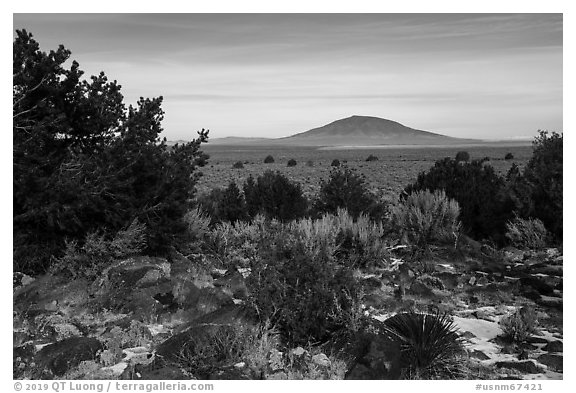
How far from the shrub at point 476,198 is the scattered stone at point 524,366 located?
5.79 meters

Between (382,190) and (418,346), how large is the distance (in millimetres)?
21385

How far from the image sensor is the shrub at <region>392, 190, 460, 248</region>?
1048 centimetres

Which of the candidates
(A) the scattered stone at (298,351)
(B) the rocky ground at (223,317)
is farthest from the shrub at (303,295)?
(B) the rocky ground at (223,317)

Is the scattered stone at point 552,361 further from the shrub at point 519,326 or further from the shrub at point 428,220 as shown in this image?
the shrub at point 428,220

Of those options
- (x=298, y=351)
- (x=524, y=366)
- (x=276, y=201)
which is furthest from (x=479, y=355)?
(x=276, y=201)

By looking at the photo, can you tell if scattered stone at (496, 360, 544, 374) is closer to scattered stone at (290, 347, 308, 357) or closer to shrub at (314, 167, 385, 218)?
scattered stone at (290, 347, 308, 357)

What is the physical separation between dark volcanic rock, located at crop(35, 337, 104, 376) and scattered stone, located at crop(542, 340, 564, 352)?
4.54m

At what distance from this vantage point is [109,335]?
6.15 metres

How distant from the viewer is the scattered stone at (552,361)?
549cm

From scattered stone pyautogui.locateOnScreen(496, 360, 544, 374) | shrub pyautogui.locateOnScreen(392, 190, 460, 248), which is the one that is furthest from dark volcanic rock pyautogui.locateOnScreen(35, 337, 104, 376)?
shrub pyautogui.locateOnScreen(392, 190, 460, 248)

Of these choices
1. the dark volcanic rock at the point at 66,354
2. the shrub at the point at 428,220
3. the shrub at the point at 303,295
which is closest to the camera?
the dark volcanic rock at the point at 66,354

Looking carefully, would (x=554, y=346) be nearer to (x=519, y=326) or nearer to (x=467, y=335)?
(x=519, y=326)
